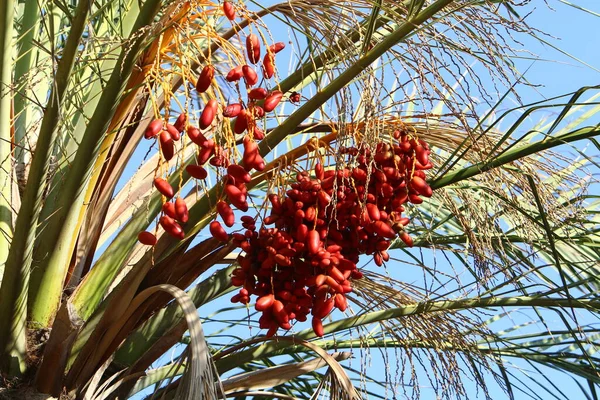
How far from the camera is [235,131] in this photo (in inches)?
74.3

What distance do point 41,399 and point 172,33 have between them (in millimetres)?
966

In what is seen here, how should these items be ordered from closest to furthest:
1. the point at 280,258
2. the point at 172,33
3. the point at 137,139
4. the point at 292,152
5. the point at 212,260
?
the point at 280,258 < the point at 172,33 < the point at 292,152 < the point at 212,260 < the point at 137,139

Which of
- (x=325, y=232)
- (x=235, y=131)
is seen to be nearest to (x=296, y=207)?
(x=325, y=232)

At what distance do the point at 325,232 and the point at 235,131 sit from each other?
0.30 metres

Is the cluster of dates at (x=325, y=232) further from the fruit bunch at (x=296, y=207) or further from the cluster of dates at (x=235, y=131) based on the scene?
the cluster of dates at (x=235, y=131)

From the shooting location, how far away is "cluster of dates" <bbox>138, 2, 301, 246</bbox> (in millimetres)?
1813

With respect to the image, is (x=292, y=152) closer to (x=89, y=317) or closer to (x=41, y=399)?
(x=89, y=317)

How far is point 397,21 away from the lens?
1.94m

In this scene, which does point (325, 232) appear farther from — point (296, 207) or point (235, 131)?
point (235, 131)

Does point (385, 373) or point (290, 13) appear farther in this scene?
point (385, 373)

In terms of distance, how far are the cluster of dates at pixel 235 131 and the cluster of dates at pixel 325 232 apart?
0.40 feet

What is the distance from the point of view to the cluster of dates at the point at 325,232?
1899 mm

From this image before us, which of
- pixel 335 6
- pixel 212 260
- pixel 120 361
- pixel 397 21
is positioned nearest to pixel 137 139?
pixel 212 260

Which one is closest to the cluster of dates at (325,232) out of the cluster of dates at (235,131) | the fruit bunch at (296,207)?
the fruit bunch at (296,207)
